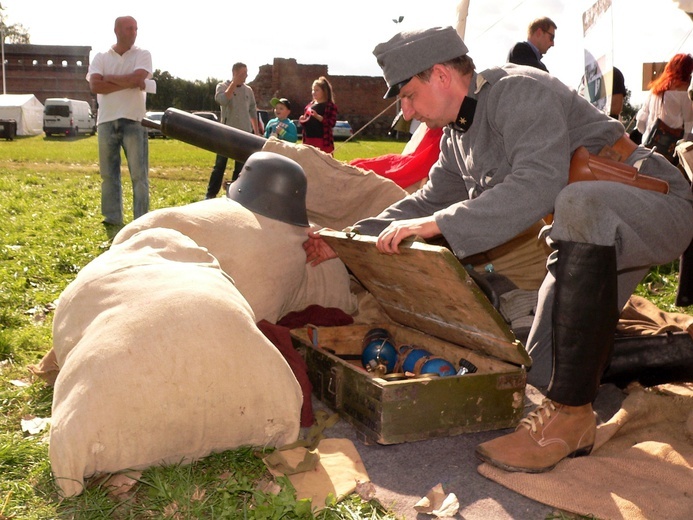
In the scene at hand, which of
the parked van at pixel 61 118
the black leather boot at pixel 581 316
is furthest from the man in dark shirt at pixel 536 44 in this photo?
the parked van at pixel 61 118

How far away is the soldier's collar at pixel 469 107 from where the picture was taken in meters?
2.90

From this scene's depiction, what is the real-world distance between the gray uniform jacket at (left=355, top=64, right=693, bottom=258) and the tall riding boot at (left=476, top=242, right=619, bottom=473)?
239 mm

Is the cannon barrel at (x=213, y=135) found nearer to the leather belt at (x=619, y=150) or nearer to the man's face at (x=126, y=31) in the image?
the leather belt at (x=619, y=150)

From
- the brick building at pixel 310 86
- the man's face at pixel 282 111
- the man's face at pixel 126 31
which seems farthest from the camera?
the brick building at pixel 310 86

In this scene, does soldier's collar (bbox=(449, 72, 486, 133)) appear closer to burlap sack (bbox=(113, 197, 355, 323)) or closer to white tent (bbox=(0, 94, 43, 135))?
burlap sack (bbox=(113, 197, 355, 323))

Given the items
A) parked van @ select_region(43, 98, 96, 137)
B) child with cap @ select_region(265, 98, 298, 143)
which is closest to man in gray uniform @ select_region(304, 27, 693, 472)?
child with cap @ select_region(265, 98, 298, 143)

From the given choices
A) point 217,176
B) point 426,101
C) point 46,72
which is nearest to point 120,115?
point 217,176

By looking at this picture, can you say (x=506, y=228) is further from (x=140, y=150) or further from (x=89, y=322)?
(x=140, y=150)

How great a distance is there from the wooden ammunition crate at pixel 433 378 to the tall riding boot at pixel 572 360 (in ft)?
0.72

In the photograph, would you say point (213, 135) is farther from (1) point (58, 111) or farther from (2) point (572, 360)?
(1) point (58, 111)

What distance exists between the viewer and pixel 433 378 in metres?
2.72

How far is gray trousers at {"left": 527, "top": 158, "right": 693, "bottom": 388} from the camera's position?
2.50m

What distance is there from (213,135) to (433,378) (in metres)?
2.76

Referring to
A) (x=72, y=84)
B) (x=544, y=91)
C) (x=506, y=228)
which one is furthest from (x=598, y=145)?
(x=72, y=84)
